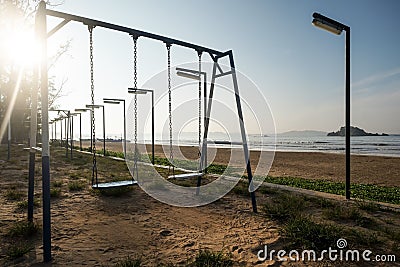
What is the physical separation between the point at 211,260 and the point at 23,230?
97.4 inches

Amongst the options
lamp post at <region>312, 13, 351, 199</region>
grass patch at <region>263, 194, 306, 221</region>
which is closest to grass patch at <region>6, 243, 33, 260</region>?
grass patch at <region>263, 194, 306, 221</region>

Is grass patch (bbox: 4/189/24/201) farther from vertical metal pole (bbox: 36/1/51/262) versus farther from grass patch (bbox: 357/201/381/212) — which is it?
grass patch (bbox: 357/201/381/212)

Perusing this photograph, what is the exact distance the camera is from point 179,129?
7.58 metres

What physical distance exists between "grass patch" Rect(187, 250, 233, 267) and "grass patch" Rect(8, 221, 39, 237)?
2220mm

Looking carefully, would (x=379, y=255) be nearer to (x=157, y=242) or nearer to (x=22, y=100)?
(x=157, y=242)

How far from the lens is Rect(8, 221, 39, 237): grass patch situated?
3705 mm

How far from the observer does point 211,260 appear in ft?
9.62

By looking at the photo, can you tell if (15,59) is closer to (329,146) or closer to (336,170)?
(336,170)

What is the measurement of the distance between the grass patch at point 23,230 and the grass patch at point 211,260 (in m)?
2.22

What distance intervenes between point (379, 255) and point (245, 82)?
378cm

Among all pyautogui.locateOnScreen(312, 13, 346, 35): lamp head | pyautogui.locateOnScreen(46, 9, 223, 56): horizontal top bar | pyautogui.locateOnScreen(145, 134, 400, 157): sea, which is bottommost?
pyautogui.locateOnScreen(145, 134, 400, 157): sea

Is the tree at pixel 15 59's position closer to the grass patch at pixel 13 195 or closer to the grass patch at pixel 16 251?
the grass patch at pixel 13 195

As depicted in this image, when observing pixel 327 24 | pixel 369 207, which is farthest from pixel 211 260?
pixel 327 24

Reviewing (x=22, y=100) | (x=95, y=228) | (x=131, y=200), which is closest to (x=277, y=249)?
(x=95, y=228)
